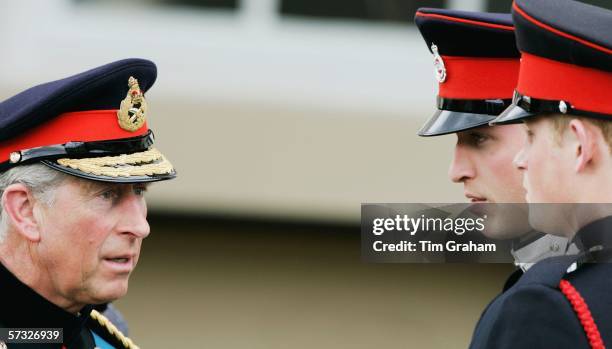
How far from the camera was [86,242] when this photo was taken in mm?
2752

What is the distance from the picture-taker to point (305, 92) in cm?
556

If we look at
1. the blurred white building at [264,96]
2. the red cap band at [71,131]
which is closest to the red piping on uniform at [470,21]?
the red cap band at [71,131]

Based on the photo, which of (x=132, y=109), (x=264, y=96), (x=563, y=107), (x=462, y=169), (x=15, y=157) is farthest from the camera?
(x=264, y=96)

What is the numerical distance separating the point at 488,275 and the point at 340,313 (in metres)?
0.77

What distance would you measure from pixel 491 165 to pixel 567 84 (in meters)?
0.67

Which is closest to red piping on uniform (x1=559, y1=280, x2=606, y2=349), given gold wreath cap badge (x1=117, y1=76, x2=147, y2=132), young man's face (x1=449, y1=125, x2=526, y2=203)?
young man's face (x1=449, y1=125, x2=526, y2=203)

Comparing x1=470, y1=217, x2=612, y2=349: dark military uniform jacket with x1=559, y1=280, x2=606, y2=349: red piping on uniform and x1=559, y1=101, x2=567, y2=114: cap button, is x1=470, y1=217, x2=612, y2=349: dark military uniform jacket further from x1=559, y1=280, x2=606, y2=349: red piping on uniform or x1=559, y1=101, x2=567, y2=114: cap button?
x1=559, y1=101, x2=567, y2=114: cap button

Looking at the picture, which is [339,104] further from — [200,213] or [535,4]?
[535,4]

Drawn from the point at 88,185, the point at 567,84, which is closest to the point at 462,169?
the point at 567,84

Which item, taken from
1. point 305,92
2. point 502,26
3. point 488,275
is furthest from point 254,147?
point 502,26

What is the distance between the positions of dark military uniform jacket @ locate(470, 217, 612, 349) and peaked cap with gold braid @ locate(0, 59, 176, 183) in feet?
3.22

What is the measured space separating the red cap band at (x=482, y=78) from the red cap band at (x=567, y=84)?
24.7 inches

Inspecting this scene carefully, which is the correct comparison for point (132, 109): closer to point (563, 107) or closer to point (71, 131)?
point (71, 131)

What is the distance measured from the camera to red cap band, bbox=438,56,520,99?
3.05 metres
